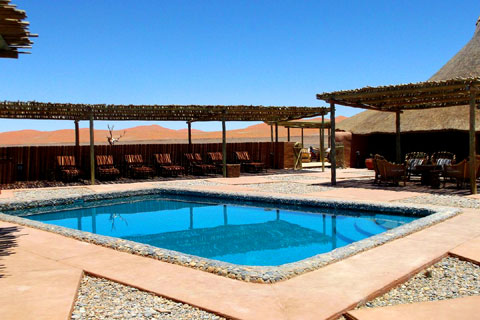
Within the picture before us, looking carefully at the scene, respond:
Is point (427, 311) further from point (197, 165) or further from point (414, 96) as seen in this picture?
point (197, 165)

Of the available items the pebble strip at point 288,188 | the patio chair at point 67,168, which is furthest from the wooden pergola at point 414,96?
the patio chair at point 67,168

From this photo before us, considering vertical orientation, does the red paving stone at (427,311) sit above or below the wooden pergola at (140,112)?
below

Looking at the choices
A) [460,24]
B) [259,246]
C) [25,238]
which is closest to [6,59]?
[25,238]

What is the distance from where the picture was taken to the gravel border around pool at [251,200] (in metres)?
4.20

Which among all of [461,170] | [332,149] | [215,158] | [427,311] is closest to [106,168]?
[215,158]

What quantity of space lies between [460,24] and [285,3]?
1545 centimetres

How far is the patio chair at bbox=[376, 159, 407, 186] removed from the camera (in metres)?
11.9

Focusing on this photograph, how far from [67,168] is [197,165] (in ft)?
14.4

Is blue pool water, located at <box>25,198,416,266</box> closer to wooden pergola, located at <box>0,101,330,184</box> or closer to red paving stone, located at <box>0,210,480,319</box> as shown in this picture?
red paving stone, located at <box>0,210,480,319</box>

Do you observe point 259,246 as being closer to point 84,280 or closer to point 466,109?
point 84,280

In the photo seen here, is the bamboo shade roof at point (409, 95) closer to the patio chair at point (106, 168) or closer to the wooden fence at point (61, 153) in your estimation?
the wooden fence at point (61, 153)

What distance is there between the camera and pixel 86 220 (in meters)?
9.23

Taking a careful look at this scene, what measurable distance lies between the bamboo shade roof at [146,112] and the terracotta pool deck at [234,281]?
8.12 metres

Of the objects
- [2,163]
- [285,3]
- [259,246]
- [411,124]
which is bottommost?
[259,246]
